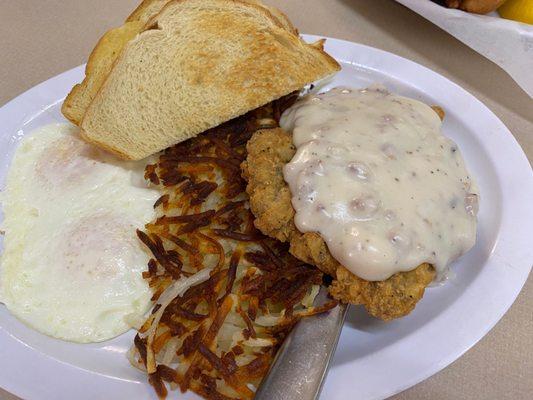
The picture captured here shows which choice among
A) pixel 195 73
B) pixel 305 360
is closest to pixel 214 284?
pixel 305 360

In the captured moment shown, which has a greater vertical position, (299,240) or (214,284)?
(299,240)

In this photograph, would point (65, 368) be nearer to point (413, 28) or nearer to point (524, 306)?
point (524, 306)

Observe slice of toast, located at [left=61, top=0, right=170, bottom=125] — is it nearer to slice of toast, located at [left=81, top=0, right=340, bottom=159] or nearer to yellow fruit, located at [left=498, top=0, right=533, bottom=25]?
slice of toast, located at [left=81, top=0, right=340, bottom=159]

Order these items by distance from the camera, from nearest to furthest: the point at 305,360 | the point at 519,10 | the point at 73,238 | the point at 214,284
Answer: the point at 305,360
the point at 214,284
the point at 73,238
the point at 519,10

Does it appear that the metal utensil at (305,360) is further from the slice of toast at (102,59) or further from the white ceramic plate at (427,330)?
the slice of toast at (102,59)

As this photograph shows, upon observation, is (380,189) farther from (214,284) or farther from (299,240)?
(214,284)

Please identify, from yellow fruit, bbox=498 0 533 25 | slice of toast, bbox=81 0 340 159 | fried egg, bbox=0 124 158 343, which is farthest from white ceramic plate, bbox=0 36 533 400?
yellow fruit, bbox=498 0 533 25

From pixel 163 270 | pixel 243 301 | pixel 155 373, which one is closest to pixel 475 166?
pixel 243 301
